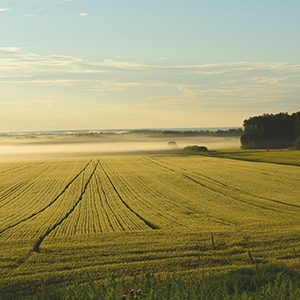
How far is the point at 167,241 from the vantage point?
58.0ft

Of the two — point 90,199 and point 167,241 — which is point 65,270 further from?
point 90,199

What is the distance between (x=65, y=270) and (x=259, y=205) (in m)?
18.0

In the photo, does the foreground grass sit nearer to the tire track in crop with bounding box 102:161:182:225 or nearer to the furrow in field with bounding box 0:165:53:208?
the tire track in crop with bounding box 102:161:182:225

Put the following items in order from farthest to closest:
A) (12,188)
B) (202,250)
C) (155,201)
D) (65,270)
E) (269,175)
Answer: (269,175)
(12,188)
(155,201)
(202,250)
(65,270)

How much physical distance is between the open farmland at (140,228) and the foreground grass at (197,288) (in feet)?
4.09

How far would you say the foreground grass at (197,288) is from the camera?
910 centimetres

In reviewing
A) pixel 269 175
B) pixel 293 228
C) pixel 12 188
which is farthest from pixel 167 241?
pixel 269 175

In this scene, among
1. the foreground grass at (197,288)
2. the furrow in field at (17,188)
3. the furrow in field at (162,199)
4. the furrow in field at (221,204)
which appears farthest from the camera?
the furrow in field at (17,188)

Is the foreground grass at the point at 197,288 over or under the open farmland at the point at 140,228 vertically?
over

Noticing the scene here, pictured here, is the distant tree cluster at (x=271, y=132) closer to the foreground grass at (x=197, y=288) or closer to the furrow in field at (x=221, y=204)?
the furrow in field at (x=221, y=204)

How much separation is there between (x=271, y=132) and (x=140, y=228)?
102927 mm

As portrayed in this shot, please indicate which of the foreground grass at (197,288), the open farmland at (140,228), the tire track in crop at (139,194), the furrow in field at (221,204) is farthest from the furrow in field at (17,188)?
the foreground grass at (197,288)

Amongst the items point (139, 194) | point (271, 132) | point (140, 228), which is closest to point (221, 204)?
point (139, 194)

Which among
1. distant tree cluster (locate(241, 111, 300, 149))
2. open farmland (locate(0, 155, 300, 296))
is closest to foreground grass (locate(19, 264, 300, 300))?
open farmland (locate(0, 155, 300, 296))
